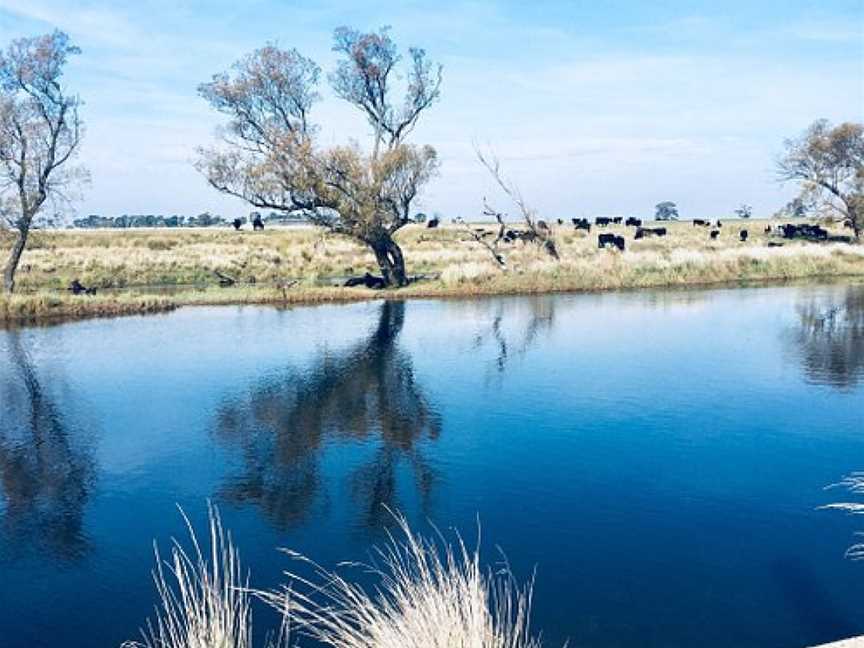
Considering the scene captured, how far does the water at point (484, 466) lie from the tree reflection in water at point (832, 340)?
14 cm

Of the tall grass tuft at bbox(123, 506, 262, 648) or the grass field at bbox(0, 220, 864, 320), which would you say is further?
the grass field at bbox(0, 220, 864, 320)

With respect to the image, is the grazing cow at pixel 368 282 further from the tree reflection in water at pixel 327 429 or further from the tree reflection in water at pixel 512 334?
the tree reflection in water at pixel 327 429

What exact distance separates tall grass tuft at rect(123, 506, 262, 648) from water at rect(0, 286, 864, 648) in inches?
11.5

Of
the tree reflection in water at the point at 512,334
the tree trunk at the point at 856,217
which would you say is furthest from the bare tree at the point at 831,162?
the tree reflection in water at the point at 512,334

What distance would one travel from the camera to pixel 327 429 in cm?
1384

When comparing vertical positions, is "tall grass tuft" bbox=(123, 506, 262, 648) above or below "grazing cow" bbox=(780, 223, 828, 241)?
below

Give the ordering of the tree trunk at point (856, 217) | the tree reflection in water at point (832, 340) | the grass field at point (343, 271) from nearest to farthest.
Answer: the tree reflection in water at point (832, 340) < the grass field at point (343, 271) < the tree trunk at point (856, 217)

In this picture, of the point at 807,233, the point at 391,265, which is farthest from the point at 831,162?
the point at 391,265

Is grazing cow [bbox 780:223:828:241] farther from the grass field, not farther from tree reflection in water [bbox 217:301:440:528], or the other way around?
tree reflection in water [bbox 217:301:440:528]

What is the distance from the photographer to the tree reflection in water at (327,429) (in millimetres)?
10609

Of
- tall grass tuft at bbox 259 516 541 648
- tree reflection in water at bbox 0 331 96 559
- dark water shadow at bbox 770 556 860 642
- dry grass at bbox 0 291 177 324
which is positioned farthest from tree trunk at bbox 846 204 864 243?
tall grass tuft at bbox 259 516 541 648

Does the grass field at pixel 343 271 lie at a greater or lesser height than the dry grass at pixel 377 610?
greater

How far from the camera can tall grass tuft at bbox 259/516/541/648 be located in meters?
5.33

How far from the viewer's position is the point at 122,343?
2308 cm
